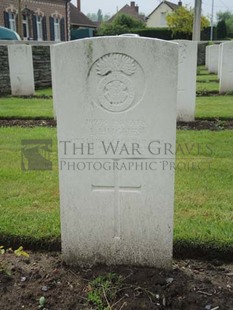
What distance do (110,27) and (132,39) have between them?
3450cm

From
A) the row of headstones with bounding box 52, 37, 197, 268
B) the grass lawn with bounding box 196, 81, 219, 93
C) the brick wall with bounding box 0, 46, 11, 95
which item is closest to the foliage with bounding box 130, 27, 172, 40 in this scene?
the grass lawn with bounding box 196, 81, 219, 93

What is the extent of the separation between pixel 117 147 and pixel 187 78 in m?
4.93

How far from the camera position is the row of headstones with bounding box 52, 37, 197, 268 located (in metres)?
2.35

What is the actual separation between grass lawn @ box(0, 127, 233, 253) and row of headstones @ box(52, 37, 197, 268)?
0.48 metres

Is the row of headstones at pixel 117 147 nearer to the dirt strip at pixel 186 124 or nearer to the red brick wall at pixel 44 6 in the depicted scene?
the dirt strip at pixel 186 124

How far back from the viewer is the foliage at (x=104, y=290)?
2326 millimetres

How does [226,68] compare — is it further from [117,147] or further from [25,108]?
[117,147]

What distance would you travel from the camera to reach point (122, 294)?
2.40 metres

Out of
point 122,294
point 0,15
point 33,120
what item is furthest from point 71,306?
point 0,15

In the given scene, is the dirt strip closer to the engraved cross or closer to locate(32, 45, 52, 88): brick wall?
the engraved cross

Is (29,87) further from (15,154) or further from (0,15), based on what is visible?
(0,15)

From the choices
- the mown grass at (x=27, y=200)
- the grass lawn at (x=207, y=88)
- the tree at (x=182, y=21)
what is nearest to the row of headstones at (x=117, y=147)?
the mown grass at (x=27, y=200)

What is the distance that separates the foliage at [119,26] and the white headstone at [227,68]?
2520cm

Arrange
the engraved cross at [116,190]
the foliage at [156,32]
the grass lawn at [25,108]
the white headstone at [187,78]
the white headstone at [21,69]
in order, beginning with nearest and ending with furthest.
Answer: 1. the engraved cross at [116,190]
2. the white headstone at [187,78]
3. the grass lawn at [25,108]
4. the white headstone at [21,69]
5. the foliage at [156,32]
